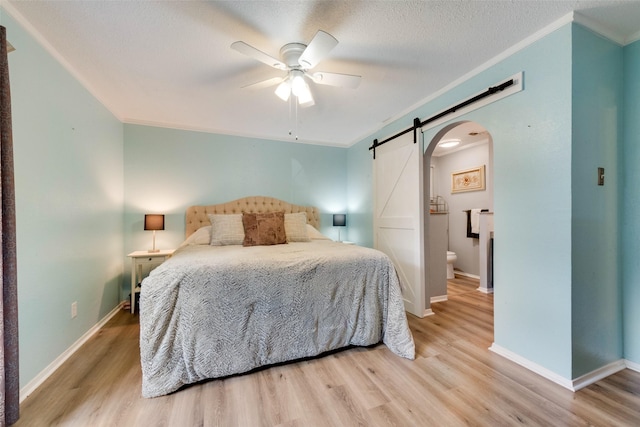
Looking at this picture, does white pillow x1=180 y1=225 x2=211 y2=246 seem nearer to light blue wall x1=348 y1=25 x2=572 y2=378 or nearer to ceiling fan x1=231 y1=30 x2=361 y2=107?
ceiling fan x1=231 y1=30 x2=361 y2=107

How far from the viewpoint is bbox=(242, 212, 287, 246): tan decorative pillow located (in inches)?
119

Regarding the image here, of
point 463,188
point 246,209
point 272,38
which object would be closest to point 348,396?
point 272,38

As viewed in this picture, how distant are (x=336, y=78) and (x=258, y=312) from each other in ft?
6.18

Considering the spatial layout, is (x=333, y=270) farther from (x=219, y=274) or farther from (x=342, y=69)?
(x=342, y=69)

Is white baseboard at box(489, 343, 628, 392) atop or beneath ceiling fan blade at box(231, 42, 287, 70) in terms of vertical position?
beneath

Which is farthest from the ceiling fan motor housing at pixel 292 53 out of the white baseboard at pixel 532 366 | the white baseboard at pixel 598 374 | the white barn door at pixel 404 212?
the white baseboard at pixel 598 374

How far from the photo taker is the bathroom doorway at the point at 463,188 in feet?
13.5

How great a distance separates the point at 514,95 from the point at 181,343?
296 centimetres

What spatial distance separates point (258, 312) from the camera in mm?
1815

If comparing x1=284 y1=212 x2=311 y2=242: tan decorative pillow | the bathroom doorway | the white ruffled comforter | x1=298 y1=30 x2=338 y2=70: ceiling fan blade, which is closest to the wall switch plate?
the white ruffled comforter

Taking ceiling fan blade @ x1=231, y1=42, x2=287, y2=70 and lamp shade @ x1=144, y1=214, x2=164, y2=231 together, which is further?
lamp shade @ x1=144, y1=214, x2=164, y2=231

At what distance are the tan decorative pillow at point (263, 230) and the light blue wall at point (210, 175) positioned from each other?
887 millimetres

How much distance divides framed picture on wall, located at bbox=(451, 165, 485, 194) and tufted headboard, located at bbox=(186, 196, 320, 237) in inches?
108

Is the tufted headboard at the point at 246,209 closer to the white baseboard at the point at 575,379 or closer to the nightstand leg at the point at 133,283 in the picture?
the nightstand leg at the point at 133,283
